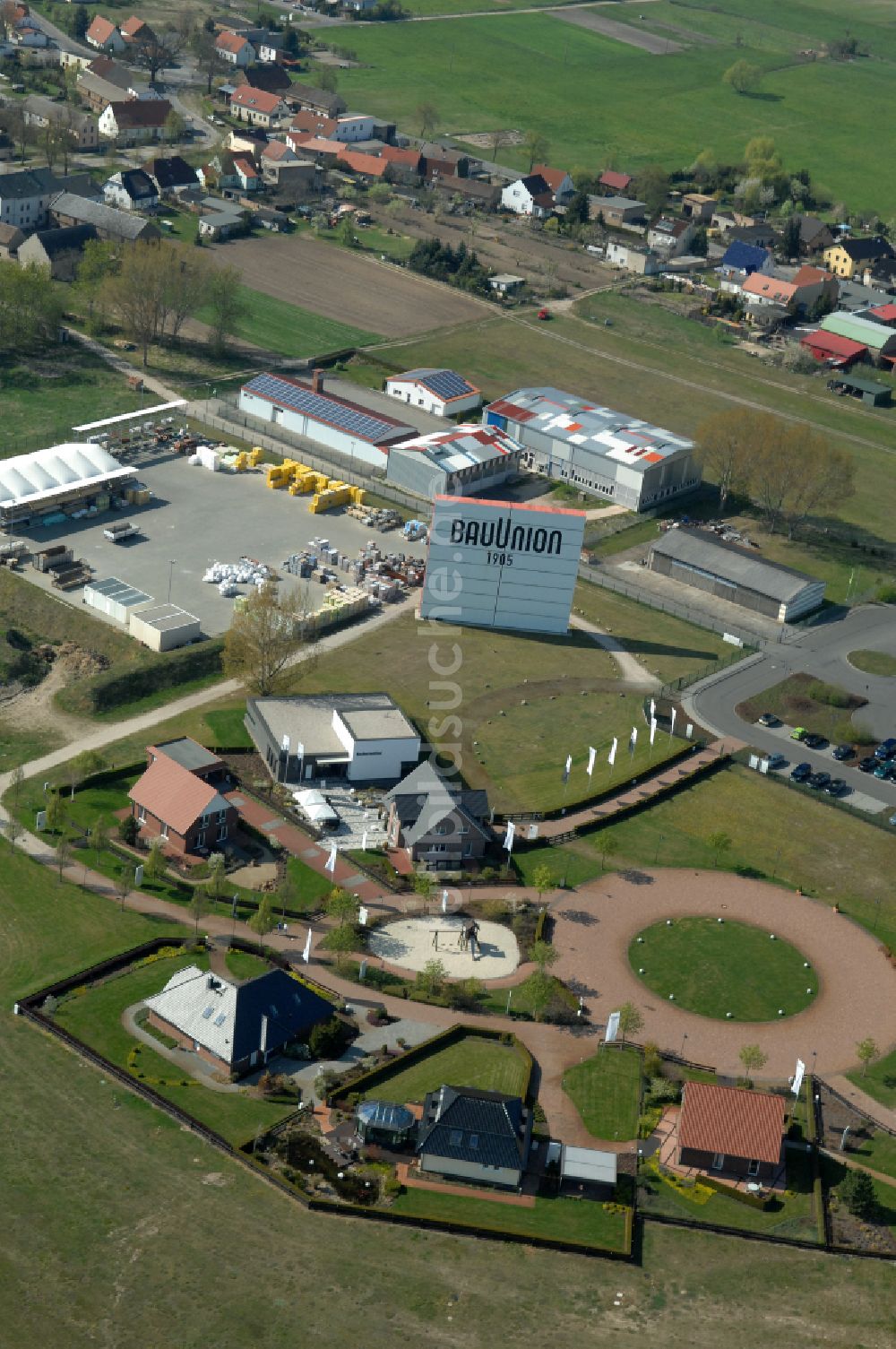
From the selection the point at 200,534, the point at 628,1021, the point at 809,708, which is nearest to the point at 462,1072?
the point at 628,1021

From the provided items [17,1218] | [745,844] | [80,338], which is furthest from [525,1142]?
[80,338]

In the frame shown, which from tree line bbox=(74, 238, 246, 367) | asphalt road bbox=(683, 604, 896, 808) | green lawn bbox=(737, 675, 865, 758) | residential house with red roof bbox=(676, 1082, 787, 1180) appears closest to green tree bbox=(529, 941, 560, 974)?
residential house with red roof bbox=(676, 1082, 787, 1180)

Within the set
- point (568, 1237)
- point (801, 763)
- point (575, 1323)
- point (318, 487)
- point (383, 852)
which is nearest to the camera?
point (575, 1323)

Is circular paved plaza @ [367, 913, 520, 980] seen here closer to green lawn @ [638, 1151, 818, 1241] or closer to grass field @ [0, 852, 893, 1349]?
green lawn @ [638, 1151, 818, 1241]

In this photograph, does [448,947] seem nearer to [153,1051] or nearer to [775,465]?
[153,1051]

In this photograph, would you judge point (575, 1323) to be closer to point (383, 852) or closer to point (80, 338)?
point (383, 852)

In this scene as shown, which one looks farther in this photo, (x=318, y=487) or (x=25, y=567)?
(x=318, y=487)

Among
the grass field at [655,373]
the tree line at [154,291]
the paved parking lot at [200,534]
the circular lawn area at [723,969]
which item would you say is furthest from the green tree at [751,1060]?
the tree line at [154,291]
